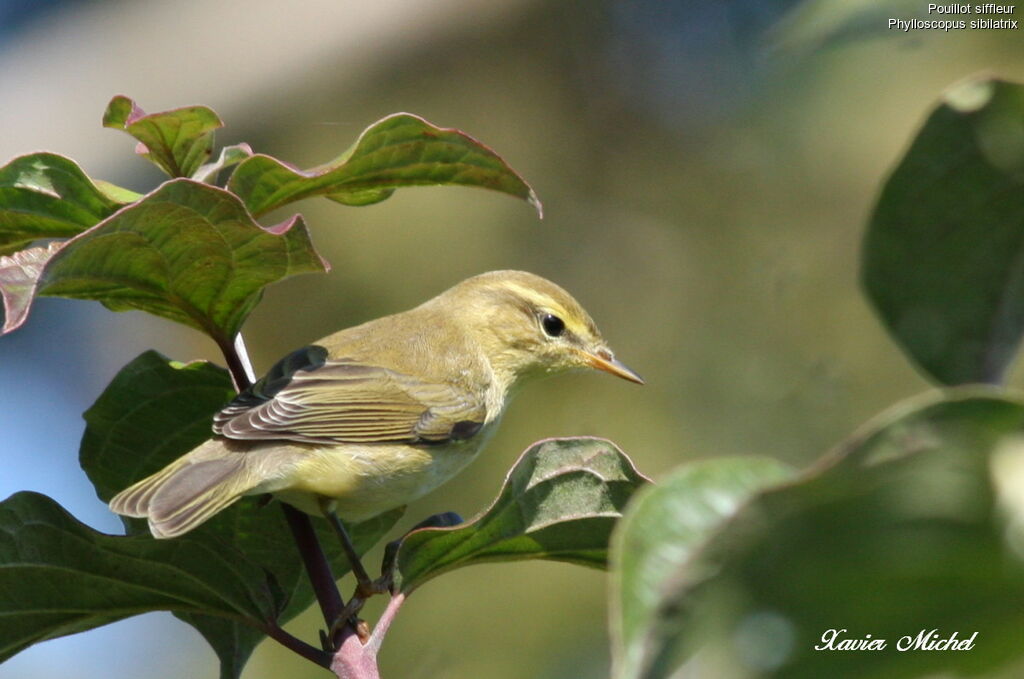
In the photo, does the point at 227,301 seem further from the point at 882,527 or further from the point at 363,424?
the point at 882,527

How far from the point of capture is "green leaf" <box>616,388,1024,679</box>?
68 centimetres

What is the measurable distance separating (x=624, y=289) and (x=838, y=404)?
1108mm

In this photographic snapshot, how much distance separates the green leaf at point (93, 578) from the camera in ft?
4.74

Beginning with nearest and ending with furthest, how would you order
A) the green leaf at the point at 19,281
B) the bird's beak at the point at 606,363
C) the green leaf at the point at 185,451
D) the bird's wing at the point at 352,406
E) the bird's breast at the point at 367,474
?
1. the green leaf at the point at 19,281
2. the green leaf at the point at 185,451
3. the bird's breast at the point at 367,474
4. the bird's wing at the point at 352,406
5. the bird's beak at the point at 606,363

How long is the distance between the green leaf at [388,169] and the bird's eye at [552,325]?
52.9 inches

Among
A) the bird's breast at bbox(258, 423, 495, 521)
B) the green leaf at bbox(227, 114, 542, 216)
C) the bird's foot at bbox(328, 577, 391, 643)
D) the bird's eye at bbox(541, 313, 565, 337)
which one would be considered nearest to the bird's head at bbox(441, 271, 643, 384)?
the bird's eye at bbox(541, 313, 565, 337)

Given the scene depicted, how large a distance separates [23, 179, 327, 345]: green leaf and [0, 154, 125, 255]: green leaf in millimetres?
96

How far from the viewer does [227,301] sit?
1551 millimetres

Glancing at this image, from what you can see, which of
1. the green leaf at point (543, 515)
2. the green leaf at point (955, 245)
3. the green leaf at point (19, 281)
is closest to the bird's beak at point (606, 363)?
the green leaf at point (543, 515)

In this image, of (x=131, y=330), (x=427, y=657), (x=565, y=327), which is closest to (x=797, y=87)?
(x=565, y=327)

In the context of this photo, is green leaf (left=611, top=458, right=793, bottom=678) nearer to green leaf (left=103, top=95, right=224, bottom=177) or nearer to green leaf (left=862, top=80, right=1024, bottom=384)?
green leaf (left=862, top=80, right=1024, bottom=384)
